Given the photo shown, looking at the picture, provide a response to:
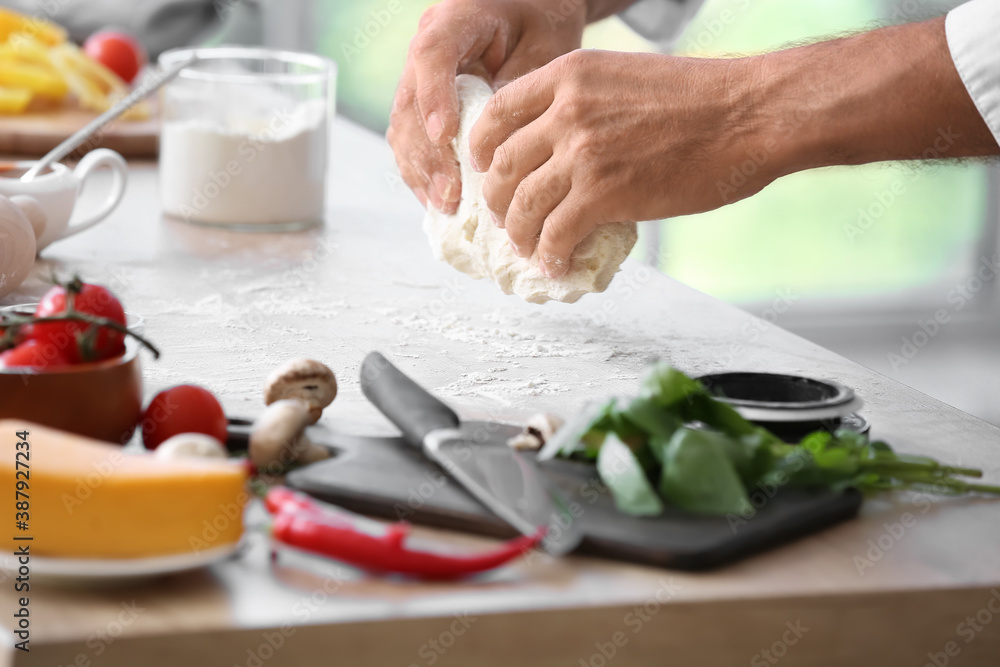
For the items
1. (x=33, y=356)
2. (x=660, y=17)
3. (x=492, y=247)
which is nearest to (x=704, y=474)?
(x=33, y=356)

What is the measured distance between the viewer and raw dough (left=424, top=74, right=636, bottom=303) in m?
1.17

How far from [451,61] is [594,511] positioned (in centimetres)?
74

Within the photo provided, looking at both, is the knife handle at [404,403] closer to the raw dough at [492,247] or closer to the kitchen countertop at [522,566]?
the kitchen countertop at [522,566]

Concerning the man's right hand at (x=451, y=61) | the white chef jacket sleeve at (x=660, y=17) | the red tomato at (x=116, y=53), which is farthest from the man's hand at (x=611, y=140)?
the red tomato at (x=116, y=53)

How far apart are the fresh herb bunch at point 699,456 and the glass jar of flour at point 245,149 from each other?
1024 millimetres

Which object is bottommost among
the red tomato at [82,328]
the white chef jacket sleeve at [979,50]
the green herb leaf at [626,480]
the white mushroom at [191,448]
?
the white mushroom at [191,448]

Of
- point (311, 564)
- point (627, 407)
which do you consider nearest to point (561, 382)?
point (627, 407)

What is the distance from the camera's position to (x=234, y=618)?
1.98 feet

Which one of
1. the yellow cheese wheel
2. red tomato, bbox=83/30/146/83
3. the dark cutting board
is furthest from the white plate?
red tomato, bbox=83/30/146/83

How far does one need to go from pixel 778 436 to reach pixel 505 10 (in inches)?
32.4

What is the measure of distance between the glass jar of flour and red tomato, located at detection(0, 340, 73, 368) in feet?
3.11

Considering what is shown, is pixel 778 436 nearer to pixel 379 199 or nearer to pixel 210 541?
pixel 210 541

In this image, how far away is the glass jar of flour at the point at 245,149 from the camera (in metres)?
1.66

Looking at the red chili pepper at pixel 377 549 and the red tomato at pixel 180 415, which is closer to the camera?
the red chili pepper at pixel 377 549
